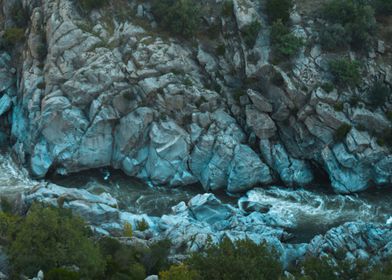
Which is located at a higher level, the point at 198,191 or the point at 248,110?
the point at 248,110

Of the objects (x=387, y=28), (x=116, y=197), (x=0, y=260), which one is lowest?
(x=116, y=197)

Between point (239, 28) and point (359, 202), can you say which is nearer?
point (359, 202)

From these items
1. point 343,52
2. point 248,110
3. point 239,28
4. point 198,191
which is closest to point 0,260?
point 198,191

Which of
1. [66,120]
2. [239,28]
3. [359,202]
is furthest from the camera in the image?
[239,28]

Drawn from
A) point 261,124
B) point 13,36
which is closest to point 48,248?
point 261,124

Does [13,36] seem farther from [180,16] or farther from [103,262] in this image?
[103,262]

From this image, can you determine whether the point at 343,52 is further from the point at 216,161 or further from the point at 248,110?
the point at 216,161

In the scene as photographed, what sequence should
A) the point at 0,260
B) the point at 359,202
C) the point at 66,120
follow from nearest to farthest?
1. the point at 0,260
2. the point at 359,202
3. the point at 66,120
